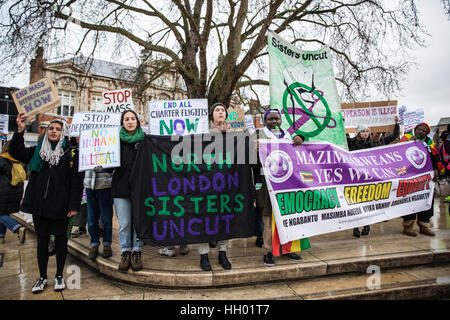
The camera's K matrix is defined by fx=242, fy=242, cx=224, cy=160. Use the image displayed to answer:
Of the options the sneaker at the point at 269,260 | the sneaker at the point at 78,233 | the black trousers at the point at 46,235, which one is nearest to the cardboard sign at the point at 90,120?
the sneaker at the point at 78,233

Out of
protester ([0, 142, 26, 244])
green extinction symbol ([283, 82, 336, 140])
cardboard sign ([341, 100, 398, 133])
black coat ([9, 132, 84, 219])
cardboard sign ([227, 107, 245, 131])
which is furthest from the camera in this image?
cardboard sign ([227, 107, 245, 131])

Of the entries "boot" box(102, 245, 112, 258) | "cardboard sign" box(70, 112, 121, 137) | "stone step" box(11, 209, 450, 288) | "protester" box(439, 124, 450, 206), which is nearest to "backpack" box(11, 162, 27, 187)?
"cardboard sign" box(70, 112, 121, 137)

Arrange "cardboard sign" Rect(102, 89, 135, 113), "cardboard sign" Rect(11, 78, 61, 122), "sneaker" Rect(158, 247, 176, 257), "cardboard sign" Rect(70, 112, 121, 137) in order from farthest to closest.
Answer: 1. "cardboard sign" Rect(102, 89, 135, 113)
2. "cardboard sign" Rect(70, 112, 121, 137)
3. "sneaker" Rect(158, 247, 176, 257)
4. "cardboard sign" Rect(11, 78, 61, 122)

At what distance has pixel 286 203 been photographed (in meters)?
3.15

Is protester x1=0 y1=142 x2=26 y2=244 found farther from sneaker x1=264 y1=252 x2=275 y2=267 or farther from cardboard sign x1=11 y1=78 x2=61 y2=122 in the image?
sneaker x1=264 y1=252 x2=275 y2=267

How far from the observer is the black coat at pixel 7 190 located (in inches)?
172

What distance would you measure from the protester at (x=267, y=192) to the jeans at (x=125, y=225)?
162cm

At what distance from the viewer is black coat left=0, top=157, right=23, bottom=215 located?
172 inches

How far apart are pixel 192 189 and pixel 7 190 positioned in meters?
3.76

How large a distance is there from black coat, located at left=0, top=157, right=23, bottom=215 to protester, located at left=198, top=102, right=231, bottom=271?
384 centimetres

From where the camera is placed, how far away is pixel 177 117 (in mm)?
3963

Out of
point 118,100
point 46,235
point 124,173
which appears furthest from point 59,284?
point 118,100

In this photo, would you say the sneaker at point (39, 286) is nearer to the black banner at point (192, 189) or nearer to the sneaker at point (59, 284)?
the sneaker at point (59, 284)

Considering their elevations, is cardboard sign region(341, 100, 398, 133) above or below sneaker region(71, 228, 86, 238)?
above
